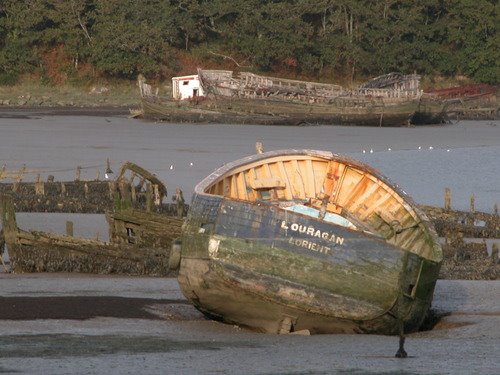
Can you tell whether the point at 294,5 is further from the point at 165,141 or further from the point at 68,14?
the point at 165,141

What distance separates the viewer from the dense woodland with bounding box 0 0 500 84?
246 feet

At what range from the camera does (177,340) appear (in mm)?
13758

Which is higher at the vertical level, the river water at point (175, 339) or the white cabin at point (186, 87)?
the white cabin at point (186, 87)

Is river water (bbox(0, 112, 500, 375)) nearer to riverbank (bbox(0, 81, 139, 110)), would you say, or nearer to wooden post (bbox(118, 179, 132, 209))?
A: wooden post (bbox(118, 179, 132, 209))

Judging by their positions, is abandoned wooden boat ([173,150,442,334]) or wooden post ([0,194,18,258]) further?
wooden post ([0,194,18,258])

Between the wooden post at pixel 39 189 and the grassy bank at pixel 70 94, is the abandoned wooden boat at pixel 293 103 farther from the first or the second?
the wooden post at pixel 39 189

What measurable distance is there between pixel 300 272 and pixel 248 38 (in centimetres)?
6315

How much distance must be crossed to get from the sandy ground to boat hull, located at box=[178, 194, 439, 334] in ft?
0.88

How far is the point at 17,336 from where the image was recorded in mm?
13422

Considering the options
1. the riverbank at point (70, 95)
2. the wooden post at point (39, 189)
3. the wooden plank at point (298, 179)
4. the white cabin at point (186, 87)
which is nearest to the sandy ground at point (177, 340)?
the wooden plank at point (298, 179)

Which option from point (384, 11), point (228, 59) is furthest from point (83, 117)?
point (384, 11)

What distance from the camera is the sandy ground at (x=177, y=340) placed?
480 inches

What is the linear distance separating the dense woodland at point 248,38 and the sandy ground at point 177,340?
58297 millimetres

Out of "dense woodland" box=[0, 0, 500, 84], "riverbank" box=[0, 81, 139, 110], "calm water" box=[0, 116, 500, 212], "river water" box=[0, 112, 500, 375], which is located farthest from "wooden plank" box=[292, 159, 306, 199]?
"dense woodland" box=[0, 0, 500, 84]
